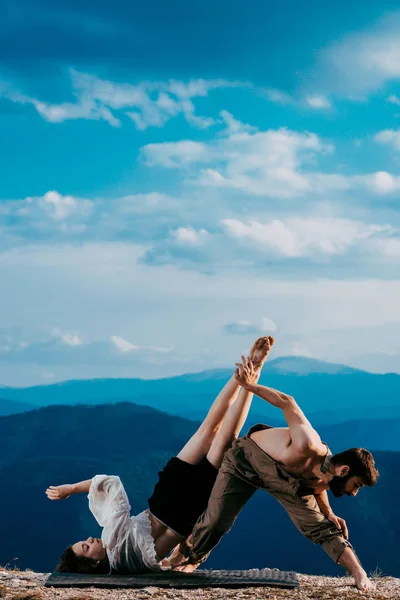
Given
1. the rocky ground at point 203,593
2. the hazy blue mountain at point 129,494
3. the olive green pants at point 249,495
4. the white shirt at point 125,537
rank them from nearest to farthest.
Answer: the rocky ground at point 203,593
the olive green pants at point 249,495
the white shirt at point 125,537
the hazy blue mountain at point 129,494

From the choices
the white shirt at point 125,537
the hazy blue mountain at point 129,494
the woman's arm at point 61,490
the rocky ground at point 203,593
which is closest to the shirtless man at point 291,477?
the rocky ground at point 203,593

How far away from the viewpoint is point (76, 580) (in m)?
7.12

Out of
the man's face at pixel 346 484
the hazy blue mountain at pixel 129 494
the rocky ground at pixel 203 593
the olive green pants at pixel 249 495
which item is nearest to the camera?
the rocky ground at pixel 203 593

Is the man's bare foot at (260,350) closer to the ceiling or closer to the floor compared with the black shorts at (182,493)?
closer to the ceiling

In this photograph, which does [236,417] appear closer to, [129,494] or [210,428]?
[210,428]

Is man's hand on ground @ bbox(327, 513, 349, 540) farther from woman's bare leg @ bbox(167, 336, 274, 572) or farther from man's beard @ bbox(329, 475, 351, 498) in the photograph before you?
woman's bare leg @ bbox(167, 336, 274, 572)

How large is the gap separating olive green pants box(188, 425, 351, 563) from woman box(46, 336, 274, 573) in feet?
0.71

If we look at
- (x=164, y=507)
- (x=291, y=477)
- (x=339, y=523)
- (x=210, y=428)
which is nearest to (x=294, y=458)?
(x=291, y=477)

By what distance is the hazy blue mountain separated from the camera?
138ft

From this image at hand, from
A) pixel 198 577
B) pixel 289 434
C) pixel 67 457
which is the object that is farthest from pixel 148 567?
pixel 67 457

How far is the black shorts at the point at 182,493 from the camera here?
24.3 ft

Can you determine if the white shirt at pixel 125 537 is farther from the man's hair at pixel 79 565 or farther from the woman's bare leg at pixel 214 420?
the woman's bare leg at pixel 214 420

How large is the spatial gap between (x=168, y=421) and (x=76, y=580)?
2103 inches

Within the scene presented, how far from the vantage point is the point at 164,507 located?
292 inches
